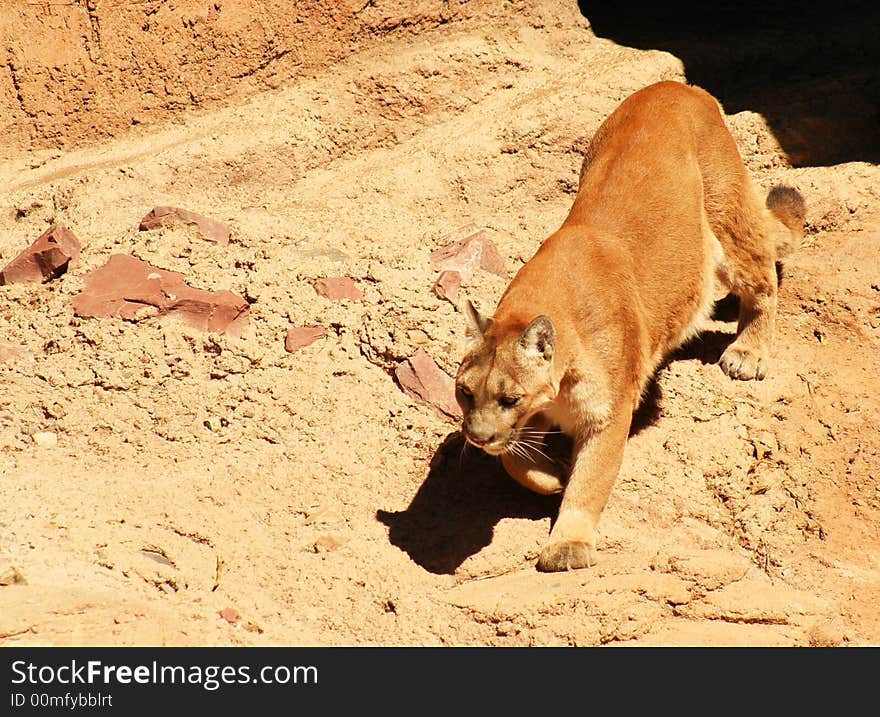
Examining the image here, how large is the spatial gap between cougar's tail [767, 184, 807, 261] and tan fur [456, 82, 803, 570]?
11 millimetres

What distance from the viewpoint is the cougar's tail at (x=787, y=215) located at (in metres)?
7.40

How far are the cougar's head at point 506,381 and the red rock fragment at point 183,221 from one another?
8.76 feet

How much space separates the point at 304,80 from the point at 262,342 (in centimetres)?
316

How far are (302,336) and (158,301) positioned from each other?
0.91m

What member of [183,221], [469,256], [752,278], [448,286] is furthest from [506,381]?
[183,221]

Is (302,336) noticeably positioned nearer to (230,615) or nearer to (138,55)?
(230,615)

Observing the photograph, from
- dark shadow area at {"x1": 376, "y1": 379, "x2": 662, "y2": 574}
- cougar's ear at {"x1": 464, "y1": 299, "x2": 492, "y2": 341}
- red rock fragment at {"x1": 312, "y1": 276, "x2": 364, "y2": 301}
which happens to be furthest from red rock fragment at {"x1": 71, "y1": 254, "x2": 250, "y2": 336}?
cougar's ear at {"x1": 464, "y1": 299, "x2": 492, "y2": 341}

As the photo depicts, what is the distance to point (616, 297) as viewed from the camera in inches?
233

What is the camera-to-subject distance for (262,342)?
22.0 feet

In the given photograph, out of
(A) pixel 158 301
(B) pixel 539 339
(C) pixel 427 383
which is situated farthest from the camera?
(A) pixel 158 301

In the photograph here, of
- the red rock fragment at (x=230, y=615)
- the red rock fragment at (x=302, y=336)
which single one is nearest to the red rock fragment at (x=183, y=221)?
the red rock fragment at (x=302, y=336)

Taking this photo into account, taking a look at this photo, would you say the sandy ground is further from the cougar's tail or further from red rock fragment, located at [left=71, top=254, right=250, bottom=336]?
the cougar's tail

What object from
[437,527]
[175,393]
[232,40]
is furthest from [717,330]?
[232,40]

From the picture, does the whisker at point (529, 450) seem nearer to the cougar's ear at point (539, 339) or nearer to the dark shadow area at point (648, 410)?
the cougar's ear at point (539, 339)
